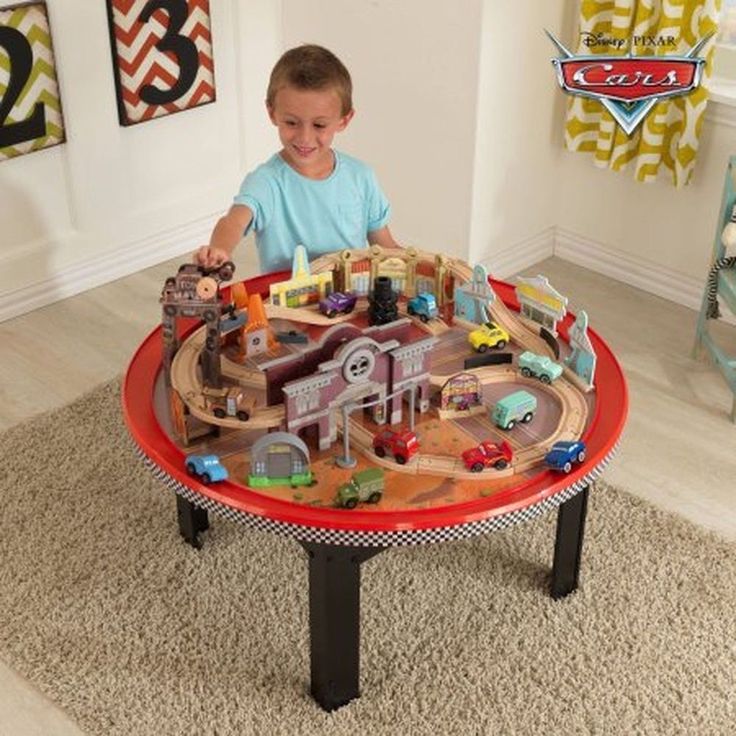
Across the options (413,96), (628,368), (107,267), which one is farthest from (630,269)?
(107,267)

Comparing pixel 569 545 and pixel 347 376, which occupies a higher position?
pixel 347 376

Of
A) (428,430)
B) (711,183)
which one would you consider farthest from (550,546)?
(711,183)

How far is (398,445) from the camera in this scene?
1.89 m

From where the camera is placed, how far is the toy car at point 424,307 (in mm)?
2270

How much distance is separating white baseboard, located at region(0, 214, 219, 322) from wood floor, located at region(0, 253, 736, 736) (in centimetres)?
3

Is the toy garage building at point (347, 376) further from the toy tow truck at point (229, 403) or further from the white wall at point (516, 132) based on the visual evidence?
the white wall at point (516, 132)

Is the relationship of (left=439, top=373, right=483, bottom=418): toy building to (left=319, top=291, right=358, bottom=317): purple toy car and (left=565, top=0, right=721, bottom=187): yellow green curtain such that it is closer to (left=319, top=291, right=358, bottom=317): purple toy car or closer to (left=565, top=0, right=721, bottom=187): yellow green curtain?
(left=319, top=291, right=358, bottom=317): purple toy car

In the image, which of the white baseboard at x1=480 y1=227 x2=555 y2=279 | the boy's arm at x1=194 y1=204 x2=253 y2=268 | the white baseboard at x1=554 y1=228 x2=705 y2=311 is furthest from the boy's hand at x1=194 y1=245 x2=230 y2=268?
the white baseboard at x1=554 y1=228 x2=705 y2=311

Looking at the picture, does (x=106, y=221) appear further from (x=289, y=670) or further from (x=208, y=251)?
(x=289, y=670)

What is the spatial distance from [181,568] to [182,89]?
181 centimetres

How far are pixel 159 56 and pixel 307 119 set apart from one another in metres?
1.32

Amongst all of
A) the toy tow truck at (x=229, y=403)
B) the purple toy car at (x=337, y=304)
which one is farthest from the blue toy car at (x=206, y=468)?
the purple toy car at (x=337, y=304)

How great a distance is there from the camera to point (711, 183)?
10.8ft

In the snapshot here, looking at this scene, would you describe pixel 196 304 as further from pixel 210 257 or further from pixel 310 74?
pixel 310 74
